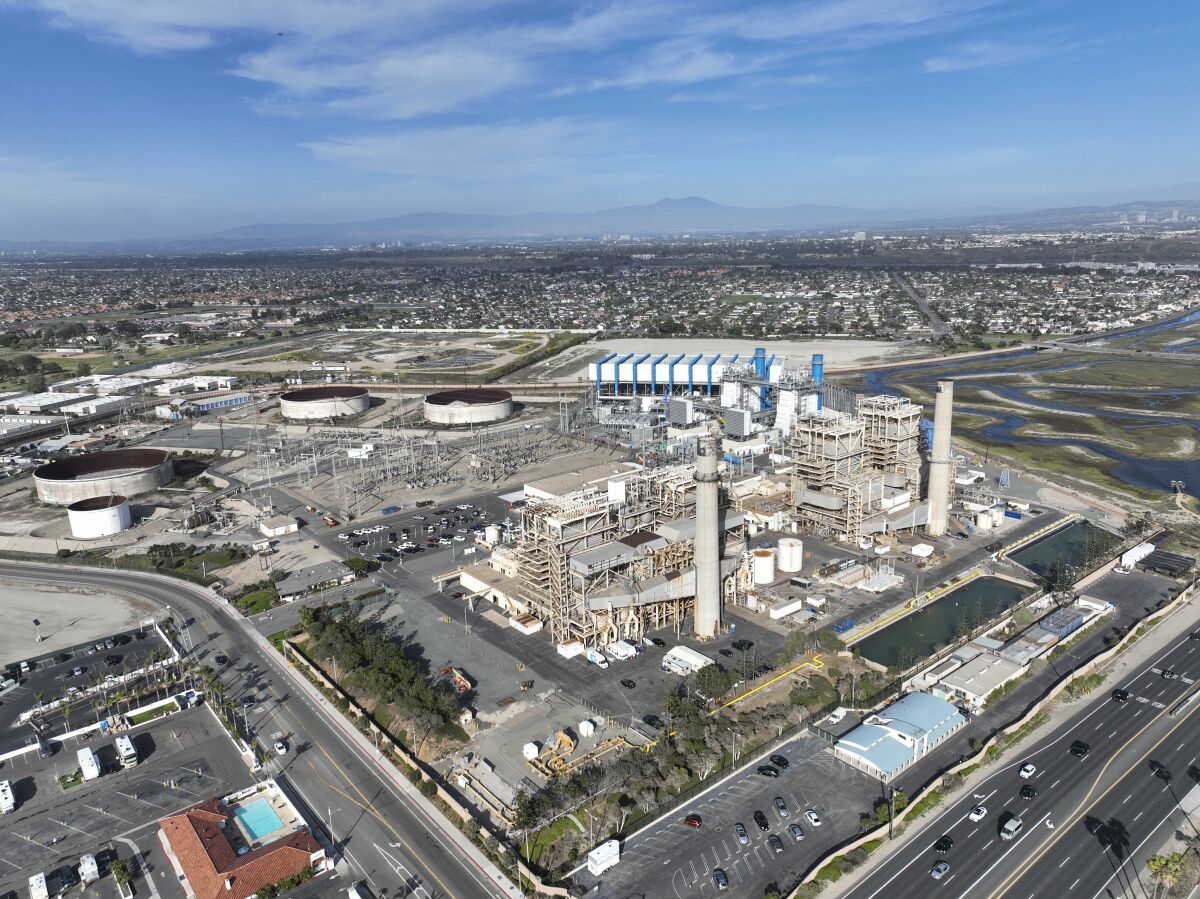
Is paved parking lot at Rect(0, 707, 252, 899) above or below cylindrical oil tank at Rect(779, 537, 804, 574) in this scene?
below

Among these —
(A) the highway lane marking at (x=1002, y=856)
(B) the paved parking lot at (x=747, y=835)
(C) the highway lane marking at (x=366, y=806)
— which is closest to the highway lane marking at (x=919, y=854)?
(A) the highway lane marking at (x=1002, y=856)

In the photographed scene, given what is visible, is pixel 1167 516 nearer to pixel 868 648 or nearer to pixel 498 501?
pixel 868 648

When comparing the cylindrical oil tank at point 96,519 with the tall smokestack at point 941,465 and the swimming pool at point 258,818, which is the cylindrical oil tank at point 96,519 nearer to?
the swimming pool at point 258,818

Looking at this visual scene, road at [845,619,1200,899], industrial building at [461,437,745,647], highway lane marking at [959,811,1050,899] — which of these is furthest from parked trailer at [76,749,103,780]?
highway lane marking at [959,811,1050,899]

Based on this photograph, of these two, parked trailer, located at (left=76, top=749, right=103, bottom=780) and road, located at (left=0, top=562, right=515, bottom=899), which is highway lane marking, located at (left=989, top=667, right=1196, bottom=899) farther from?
parked trailer, located at (left=76, top=749, right=103, bottom=780)

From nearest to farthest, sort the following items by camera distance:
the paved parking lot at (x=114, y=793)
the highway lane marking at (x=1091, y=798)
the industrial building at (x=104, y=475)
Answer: the highway lane marking at (x=1091, y=798), the paved parking lot at (x=114, y=793), the industrial building at (x=104, y=475)

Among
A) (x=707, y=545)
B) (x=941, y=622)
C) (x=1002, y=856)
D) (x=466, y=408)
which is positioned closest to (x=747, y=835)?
(x=1002, y=856)

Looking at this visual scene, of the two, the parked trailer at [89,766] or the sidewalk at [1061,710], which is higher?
the parked trailer at [89,766]
